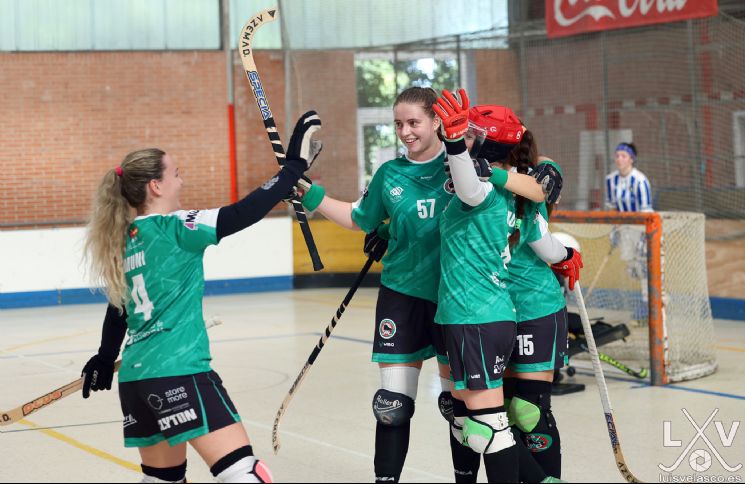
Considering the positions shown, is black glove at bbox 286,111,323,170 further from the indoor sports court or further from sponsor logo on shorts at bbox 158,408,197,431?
sponsor logo on shorts at bbox 158,408,197,431

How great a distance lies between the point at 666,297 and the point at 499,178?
3.81 metres

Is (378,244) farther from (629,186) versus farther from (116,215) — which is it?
(629,186)

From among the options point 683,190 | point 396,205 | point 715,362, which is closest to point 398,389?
point 396,205

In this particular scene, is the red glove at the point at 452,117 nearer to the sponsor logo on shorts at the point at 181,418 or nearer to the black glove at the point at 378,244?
the black glove at the point at 378,244

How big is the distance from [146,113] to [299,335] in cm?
520

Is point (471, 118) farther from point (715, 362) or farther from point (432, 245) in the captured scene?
point (715, 362)

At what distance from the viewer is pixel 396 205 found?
12.5 ft

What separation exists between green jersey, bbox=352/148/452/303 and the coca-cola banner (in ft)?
22.3

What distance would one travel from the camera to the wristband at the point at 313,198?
12.5 feet

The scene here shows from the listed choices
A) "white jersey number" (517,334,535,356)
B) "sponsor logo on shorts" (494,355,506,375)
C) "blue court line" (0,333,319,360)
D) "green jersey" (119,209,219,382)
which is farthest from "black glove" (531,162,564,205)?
"blue court line" (0,333,319,360)

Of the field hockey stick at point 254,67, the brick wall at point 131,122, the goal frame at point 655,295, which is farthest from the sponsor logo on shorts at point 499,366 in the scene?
the brick wall at point 131,122

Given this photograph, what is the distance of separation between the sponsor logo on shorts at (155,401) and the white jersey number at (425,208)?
4.16 feet

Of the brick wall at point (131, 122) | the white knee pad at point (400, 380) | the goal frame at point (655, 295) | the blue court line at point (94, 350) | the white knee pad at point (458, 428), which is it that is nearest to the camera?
the white knee pad at point (458, 428)

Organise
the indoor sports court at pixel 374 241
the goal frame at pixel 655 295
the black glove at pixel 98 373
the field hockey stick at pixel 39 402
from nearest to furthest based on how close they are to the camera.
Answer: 1. the indoor sports court at pixel 374 241
2. the black glove at pixel 98 373
3. the field hockey stick at pixel 39 402
4. the goal frame at pixel 655 295
